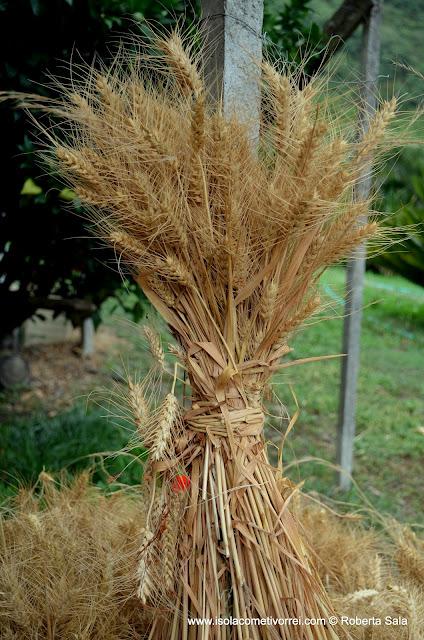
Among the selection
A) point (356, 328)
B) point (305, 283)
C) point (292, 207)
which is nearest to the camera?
point (292, 207)

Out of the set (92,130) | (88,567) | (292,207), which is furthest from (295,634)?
(92,130)

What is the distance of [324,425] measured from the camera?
4.64 m

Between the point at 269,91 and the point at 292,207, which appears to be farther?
the point at 269,91

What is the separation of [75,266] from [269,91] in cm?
210

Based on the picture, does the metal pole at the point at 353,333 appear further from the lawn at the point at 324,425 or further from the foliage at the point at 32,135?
the foliage at the point at 32,135

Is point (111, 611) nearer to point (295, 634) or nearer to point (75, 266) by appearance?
point (295, 634)

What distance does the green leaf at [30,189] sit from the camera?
278 cm

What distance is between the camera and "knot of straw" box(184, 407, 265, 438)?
1.23 metres

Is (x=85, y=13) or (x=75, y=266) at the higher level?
(x=85, y=13)

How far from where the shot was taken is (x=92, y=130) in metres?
1.24

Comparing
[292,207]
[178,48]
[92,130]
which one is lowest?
[292,207]

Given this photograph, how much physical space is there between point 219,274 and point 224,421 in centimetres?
26

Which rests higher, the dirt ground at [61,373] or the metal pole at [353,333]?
the metal pole at [353,333]

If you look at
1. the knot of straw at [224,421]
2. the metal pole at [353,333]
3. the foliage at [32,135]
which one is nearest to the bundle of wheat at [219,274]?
the knot of straw at [224,421]
